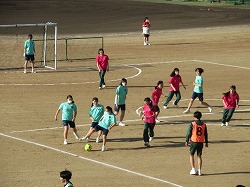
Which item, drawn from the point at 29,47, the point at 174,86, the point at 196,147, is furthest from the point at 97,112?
the point at 29,47

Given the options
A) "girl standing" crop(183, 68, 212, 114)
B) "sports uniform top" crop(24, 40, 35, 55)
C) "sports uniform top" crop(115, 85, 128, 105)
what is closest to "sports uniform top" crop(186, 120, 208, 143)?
"sports uniform top" crop(115, 85, 128, 105)

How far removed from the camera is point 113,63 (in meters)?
59.9

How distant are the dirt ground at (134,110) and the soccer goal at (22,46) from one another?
5.80 ft

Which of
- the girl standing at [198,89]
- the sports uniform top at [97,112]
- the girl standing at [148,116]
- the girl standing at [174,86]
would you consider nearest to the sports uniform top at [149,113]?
the girl standing at [148,116]

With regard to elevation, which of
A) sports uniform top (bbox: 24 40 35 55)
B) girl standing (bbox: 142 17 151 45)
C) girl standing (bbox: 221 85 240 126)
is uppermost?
girl standing (bbox: 142 17 151 45)

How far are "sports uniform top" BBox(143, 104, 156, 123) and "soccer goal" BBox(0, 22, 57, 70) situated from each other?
20.2 metres

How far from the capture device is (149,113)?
117 feet

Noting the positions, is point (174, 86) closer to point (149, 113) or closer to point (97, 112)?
point (149, 113)

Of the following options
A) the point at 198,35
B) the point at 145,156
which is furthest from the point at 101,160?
the point at 198,35

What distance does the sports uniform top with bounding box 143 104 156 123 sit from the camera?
1405 inches

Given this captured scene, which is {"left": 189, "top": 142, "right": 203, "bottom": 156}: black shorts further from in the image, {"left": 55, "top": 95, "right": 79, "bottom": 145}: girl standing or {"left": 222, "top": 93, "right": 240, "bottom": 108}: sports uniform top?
{"left": 222, "top": 93, "right": 240, "bottom": 108}: sports uniform top

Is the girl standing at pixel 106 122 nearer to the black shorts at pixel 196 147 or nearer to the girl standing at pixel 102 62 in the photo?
the black shorts at pixel 196 147

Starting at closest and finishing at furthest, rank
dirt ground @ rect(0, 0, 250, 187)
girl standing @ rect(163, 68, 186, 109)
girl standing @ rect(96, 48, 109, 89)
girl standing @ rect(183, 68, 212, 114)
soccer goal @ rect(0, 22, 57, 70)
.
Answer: dirt ground @ rect(0, 0, 250, 187)
girl standing @ rect(183, 68, 212, 114)
girl standing @ rect(163, 68, 186, 109)
girl standing @ rect(96, 48, 109, 89)
soccer goal @ rect(0, 22, 57, 70)

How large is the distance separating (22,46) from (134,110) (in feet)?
84.6
